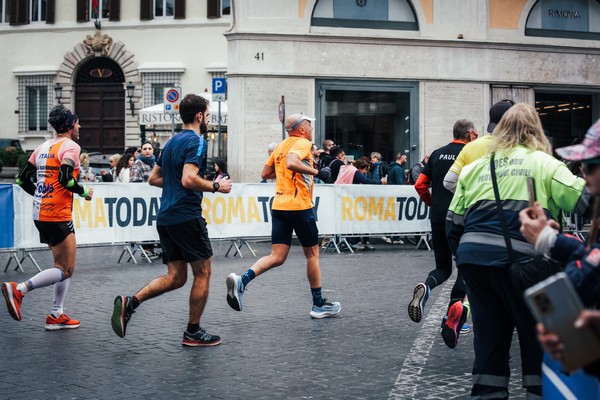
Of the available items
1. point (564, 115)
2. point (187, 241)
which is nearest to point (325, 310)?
point (187, 241)

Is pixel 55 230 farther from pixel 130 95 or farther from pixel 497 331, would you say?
pixel 130 95

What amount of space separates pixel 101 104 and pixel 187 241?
145 ft

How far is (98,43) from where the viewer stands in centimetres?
5006

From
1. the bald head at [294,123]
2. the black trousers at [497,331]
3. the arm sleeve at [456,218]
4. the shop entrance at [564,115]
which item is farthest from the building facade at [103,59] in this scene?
the black trousers at [497,331]

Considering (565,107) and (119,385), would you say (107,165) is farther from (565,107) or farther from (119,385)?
(119,385)

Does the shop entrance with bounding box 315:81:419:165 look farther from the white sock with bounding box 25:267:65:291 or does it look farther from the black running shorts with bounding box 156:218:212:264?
the black running shorts with bounding box 156:218:212:264

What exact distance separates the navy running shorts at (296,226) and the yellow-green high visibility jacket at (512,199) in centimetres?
433

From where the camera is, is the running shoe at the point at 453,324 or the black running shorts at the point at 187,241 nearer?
the running shoe at the point at 453,324

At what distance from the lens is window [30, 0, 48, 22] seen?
51.8m

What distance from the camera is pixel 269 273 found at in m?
13.9

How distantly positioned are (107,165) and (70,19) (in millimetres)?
17174

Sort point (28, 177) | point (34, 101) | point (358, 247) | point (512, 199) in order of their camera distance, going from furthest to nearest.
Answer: point (34, 101) < point (358, 247) < point (28, 177) < point (512, 199)

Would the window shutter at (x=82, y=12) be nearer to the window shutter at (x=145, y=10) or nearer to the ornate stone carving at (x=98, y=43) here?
the ornate stone carving at (x=98, y=43)

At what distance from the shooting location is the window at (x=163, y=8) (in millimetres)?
50562
